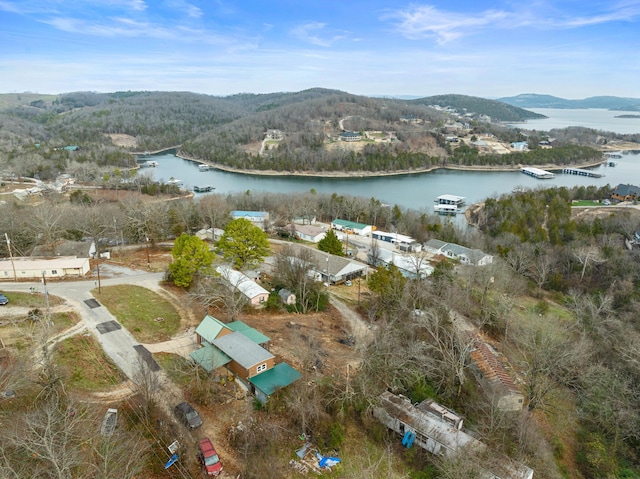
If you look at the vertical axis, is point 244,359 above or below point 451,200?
above

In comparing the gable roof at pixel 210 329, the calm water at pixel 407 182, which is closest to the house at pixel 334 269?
the gable roof at pixel 210 329

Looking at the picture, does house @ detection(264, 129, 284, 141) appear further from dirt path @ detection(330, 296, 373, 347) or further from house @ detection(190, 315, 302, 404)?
house @ detection(190, 315, 302, 404)

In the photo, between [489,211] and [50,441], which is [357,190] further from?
[50,441]

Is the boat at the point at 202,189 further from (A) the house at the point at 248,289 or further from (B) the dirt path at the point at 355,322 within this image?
(B) the dirt path at the point at 355,322

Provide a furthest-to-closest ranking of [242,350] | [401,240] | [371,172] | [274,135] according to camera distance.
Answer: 1. [274,135]
2. [371,172]
3. [401,240]
4. [242,350]

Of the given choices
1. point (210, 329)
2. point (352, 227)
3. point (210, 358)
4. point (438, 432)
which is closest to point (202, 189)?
point (352, 227)

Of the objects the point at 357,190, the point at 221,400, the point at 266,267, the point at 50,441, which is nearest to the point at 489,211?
the point at 357,190

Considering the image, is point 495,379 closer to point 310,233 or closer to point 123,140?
point 310,233
